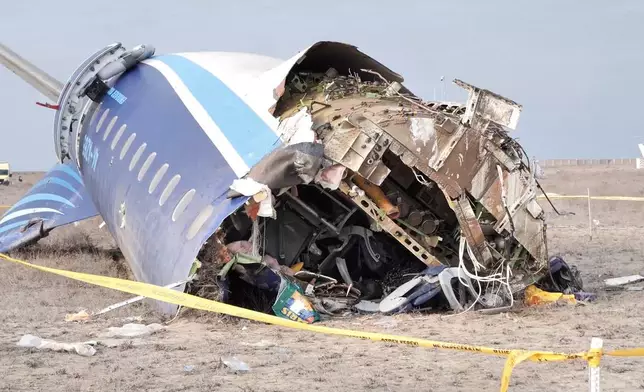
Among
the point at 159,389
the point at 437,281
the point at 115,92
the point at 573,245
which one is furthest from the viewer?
the point at 573,245

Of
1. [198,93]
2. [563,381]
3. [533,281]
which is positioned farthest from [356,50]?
[563,381]

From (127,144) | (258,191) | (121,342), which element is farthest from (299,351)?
(127,144)

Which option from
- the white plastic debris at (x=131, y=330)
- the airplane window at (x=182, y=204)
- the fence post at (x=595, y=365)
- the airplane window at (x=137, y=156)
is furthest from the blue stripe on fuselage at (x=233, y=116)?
the fence post at (x=595, y=365)

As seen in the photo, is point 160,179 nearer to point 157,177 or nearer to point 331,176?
point 157,177

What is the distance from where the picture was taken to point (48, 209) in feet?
65.1

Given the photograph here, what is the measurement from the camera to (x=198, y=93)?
43.4ft

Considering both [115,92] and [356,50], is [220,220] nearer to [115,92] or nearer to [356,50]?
[356,50]

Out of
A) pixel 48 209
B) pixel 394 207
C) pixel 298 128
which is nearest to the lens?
pixel 298 128

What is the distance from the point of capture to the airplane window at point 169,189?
11977 millimetres

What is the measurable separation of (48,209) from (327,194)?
9654 mm

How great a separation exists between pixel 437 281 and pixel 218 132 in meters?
3.72

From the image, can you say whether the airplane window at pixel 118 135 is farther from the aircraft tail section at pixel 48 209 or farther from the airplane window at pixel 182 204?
the aircraft tail section at pixel 48 209

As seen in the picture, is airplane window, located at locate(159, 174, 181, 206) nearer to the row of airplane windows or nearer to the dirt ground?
the row of airplane windows

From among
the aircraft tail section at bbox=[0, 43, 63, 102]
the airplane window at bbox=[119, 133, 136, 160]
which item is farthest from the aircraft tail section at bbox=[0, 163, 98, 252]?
the airplane window at bbox=[119, 133, 136, 160]
